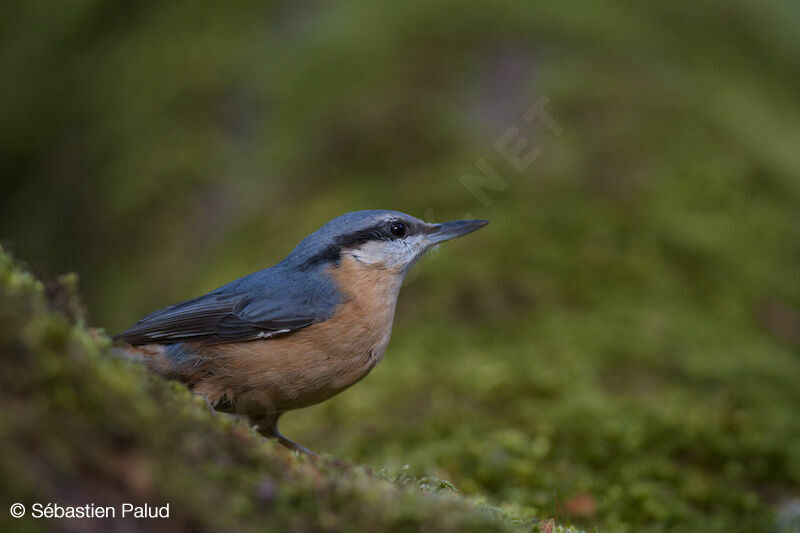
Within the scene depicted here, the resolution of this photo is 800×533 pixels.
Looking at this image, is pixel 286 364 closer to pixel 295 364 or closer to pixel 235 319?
pixel 295 364

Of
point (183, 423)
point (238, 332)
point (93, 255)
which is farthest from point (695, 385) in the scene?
point (93, 255)

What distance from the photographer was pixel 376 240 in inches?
181

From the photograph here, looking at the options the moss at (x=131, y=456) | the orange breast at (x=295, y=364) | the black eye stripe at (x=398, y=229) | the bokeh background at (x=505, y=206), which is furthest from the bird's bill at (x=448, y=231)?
the moss at (x=131, y=456)

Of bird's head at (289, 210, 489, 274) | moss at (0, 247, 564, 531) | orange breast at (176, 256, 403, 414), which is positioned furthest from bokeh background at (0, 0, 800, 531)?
bird's head at (289, 210, 489, 274)

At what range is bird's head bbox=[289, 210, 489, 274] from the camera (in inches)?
175

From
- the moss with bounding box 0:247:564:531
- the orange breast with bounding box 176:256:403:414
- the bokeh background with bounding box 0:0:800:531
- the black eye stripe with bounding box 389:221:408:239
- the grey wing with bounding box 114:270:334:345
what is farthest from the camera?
the bokeh background with bounding box 0:0:800:531

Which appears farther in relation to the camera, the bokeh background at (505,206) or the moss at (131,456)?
the bokeh background at (505,206)

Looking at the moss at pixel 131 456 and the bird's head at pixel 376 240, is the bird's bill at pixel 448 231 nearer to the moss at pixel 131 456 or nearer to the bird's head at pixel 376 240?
the bird's head at pixel 376 240

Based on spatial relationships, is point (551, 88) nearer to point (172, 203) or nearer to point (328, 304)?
point (172, 203)

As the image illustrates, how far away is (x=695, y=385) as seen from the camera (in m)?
6.11

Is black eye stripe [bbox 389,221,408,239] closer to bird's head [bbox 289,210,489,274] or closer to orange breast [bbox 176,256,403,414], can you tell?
bird's head [bbox 289,210,489,274]

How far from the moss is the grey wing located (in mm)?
1600

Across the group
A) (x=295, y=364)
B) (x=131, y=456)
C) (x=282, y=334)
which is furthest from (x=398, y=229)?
(x=131, y=456)

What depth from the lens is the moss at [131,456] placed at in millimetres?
1839
